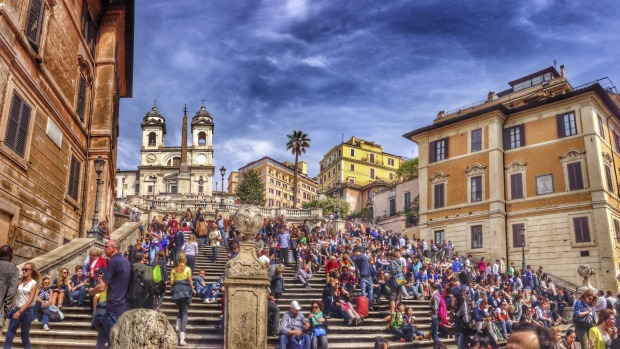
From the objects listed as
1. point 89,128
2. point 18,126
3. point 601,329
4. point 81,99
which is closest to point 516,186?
point 89,128

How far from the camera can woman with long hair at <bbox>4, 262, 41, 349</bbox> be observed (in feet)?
25.4

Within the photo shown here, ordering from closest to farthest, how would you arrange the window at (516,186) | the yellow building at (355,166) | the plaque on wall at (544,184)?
the plaque on wall at (544,184)
the window at (516,186)
the yellow building at (355,166)

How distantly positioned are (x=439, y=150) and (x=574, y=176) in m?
9.63

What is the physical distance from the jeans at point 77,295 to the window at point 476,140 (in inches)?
1105

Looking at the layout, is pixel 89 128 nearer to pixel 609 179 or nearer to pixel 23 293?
pixel 23 293

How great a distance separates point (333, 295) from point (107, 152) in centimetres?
1162

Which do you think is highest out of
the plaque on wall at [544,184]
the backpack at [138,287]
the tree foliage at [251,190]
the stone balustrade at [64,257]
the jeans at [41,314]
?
the tree foliage at [251,190]

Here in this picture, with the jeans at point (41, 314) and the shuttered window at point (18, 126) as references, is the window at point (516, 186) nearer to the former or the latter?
the shuttered window at point (18, 126)

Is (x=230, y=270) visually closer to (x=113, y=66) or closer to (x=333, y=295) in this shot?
(x=333, y=295)

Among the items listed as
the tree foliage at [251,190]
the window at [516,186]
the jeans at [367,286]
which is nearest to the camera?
the jeans at [367,286]

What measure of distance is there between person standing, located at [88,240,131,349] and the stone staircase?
325 centimetres

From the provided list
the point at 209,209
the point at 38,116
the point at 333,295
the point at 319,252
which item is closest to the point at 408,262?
the point at 319,252

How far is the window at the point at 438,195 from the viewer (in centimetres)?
3559

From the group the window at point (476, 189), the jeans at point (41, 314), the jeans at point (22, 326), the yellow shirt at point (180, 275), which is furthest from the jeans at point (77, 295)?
the window at point (476, 189)
